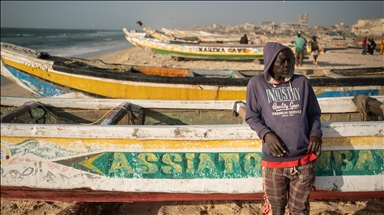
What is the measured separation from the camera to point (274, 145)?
6.04 ft

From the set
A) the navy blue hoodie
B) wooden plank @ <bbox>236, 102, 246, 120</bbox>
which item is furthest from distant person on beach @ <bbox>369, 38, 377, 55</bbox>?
the navy blue hoodie

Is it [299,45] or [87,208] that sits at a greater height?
[299,45]

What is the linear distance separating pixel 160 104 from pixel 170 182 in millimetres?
1429

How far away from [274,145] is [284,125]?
0.17 metres

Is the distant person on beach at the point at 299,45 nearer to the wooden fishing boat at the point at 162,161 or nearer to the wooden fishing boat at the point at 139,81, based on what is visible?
the wooden fishing boat at the point at 139,81

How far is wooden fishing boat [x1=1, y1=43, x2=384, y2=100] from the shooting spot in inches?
206

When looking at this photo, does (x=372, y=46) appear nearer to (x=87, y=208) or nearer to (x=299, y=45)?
(x=299, y=45)

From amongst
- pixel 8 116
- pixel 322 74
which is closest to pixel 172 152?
pixel 8 116

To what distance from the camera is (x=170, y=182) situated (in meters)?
2.67

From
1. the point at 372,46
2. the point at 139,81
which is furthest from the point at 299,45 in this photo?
the point at 372,46

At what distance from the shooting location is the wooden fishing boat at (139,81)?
5223mm

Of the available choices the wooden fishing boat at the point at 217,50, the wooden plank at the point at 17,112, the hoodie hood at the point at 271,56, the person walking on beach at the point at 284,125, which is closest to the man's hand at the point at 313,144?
the person walking on beach at the point at 284,125

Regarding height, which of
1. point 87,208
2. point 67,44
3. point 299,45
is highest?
point 67,44

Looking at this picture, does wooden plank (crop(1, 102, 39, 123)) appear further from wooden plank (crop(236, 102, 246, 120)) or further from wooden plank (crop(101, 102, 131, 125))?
wooden plank (crop(236, 102, 246, 120))
